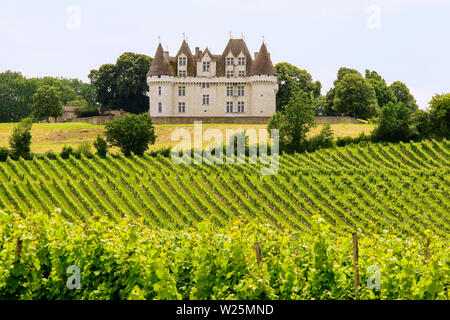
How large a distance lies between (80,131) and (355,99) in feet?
107

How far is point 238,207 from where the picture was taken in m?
31.5

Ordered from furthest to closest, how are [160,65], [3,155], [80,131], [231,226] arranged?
1. [160,65]
2. [80,131]
3. [3,155]
4. [231,226]

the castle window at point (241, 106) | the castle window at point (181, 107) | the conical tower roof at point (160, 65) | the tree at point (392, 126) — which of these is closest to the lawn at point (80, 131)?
the tree at point (392, 126)

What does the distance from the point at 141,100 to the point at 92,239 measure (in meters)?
61.1

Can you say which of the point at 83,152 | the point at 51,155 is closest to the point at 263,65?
the point at 83,152

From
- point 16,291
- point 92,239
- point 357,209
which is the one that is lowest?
point 357,209

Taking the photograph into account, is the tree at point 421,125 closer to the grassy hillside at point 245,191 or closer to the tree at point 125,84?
the grassy hillside at point 245,191

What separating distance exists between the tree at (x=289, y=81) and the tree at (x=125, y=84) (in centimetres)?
1619

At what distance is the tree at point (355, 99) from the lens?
69.6 meters

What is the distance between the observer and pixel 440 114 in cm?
4944

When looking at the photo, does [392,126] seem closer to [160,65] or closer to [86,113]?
[160,65]

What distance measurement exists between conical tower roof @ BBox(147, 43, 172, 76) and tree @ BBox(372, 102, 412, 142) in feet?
79.7
